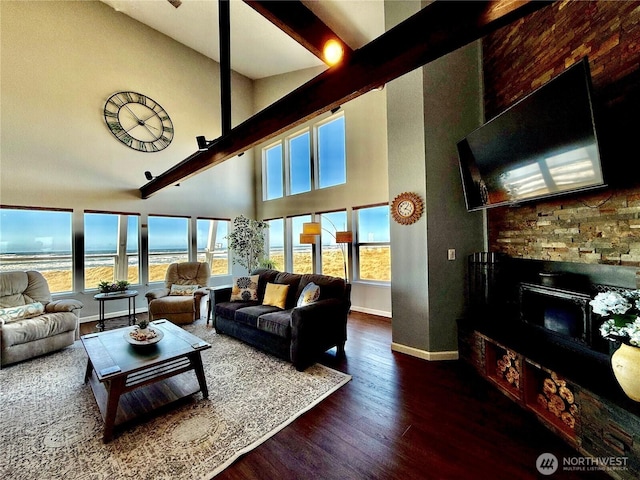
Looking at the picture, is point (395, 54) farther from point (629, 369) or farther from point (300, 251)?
point (300, 251)

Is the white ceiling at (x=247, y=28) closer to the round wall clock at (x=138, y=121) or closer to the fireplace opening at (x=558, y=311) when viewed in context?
the round wall clock at (x=138, y=121)

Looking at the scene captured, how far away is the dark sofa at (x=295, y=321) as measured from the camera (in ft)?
8.82

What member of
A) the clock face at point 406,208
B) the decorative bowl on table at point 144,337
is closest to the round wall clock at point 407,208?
the clock face at point 406,208

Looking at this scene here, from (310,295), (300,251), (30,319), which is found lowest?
(30,319)

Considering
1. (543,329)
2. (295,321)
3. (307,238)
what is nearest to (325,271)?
(307,238)

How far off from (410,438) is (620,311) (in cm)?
151

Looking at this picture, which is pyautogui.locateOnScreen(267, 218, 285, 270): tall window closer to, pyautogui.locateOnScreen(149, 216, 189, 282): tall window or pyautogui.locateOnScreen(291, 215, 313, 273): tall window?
pyautogui.locateOnScreen(291, 215, 313, 273): tall window

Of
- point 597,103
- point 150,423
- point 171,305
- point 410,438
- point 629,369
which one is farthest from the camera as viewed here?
point 171,305

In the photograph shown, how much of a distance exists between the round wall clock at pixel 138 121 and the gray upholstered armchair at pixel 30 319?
285 centimetres

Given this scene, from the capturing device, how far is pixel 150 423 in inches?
76.9

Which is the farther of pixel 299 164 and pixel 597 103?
pixel 299 164

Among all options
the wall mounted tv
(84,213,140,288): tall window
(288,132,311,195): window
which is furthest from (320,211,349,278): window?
(84,213,140,288): tall window

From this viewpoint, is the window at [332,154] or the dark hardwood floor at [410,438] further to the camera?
the window at [332,154]
